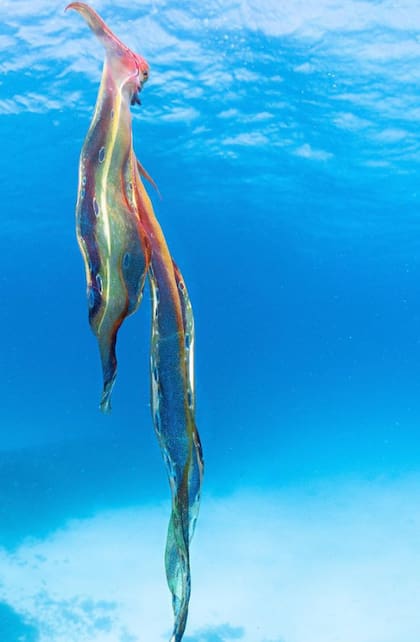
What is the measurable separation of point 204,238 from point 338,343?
238 ft

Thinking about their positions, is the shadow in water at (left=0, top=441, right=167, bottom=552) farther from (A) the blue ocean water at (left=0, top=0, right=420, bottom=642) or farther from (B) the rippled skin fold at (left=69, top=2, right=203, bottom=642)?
(B) the rippled skin fold at (left=69, top=2, right=203, bottom=642)

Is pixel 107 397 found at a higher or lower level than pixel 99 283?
lower

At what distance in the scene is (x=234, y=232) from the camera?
134ft

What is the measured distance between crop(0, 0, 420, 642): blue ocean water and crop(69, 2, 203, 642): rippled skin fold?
527 mm

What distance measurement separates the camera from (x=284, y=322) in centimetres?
8888

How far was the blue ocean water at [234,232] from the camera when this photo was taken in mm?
12906

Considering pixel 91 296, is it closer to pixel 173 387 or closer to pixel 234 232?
pixel 173 387

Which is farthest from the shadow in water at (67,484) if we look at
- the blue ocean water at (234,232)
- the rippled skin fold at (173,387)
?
the rippled skin fold at (173,387)

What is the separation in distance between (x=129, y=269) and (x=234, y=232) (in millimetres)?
39929

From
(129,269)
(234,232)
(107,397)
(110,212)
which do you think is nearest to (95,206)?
(110,212)

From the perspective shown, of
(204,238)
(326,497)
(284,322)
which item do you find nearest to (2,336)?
(284,322)

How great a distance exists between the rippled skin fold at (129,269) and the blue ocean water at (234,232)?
0.53 metres

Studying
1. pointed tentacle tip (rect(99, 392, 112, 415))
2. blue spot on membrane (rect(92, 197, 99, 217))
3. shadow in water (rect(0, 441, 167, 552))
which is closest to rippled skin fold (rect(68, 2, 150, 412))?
blue spot on membrane (rect(92, 197, 99, 217))

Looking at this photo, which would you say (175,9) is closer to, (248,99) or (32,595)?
(248,99)
